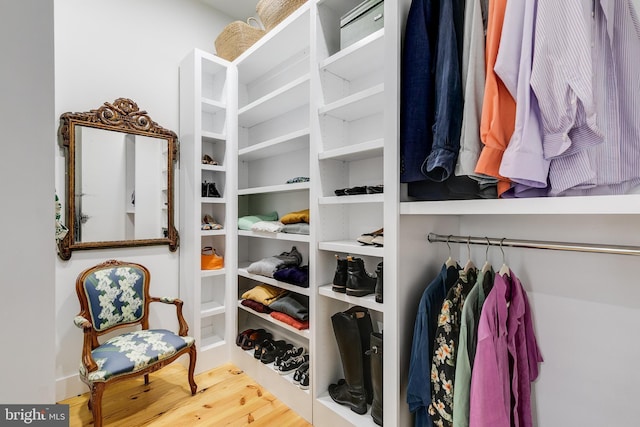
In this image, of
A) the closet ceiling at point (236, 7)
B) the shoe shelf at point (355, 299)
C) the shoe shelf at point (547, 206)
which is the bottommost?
the shoe shelf at point (355, 299)

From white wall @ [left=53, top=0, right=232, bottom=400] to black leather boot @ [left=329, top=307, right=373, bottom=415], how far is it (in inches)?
62.3

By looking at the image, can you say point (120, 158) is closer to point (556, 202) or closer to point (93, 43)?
point (93, 43)

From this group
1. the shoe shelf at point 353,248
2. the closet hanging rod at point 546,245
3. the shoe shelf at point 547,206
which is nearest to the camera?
the shoe shelf at point 547,206

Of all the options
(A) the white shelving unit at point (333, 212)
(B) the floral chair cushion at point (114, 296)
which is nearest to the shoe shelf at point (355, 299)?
(A) the white shelving unit at point (333, 212)

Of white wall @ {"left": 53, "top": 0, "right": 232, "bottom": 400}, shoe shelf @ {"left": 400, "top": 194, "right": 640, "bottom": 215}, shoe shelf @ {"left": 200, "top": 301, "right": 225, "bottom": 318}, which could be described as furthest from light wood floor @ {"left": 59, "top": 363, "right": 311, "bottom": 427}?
shoe shelf @ {"left": 400, "top": 194, "right": 640, "bottom": 215}

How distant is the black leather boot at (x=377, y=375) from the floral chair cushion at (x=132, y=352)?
1.20 m

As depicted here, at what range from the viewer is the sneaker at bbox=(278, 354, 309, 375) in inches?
76.5

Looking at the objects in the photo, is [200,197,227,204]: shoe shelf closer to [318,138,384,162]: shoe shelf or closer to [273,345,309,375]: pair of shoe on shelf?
[318,138,384,162]: shoe shelf

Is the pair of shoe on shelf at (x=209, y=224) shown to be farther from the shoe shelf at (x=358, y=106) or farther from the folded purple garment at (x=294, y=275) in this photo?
the shoe shelf at (x=358, y=106)

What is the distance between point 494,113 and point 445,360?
939mm

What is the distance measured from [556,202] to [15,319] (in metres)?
1.49

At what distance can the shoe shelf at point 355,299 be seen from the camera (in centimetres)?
142

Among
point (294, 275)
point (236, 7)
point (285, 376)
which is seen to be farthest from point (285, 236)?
point (236, 7)

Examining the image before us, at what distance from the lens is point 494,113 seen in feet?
3.19
